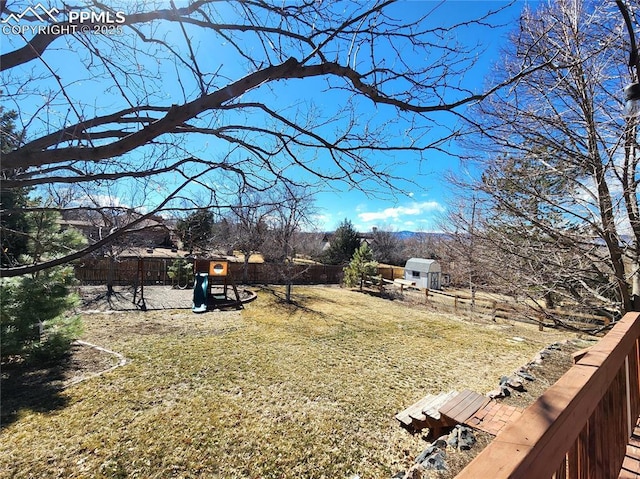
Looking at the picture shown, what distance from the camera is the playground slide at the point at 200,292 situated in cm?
909

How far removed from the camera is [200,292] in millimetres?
9250

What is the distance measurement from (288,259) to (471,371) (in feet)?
25.3

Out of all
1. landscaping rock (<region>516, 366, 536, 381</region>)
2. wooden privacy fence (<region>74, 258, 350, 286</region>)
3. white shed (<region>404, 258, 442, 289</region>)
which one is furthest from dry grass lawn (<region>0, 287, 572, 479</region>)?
white shed (<region>404, 258, 442, 289</region>)

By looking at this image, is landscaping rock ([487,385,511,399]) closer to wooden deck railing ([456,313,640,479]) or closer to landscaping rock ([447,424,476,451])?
landscaping rock ([447,424,476,451])

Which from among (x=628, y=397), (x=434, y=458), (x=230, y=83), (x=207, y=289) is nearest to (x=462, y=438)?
(x=434, y=458)

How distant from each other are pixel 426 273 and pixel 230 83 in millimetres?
16475

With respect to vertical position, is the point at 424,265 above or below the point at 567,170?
below

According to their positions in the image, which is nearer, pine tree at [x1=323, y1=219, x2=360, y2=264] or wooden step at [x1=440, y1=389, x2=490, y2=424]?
wooden step at [x1=440, y1=389, x2=490, y2=424]

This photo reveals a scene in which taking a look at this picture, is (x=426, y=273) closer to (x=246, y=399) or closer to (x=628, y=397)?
(x=246, y=399)

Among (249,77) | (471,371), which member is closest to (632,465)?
(249,77)

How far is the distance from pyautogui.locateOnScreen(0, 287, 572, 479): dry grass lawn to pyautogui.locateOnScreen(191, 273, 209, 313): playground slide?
1027mm

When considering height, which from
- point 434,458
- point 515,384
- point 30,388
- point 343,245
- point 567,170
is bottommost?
point 30,388

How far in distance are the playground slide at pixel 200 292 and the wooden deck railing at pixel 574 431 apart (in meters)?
9.13

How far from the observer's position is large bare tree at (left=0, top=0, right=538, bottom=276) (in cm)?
136
